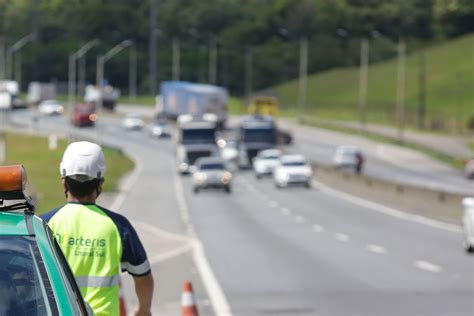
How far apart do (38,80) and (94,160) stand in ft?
623

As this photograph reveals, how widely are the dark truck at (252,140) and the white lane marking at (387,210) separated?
737 inches

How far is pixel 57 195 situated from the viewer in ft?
207

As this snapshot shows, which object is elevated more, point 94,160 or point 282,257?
point 94,160

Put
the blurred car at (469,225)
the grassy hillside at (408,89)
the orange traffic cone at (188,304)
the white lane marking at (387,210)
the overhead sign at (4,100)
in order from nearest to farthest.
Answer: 1. the orange traffic cone at (188,304)
2. the blurred car at (469,225)
3. the white lane marking at (387,210)
4. the overhead sign at (4,100)
5. the grassy hillside at (408,89)

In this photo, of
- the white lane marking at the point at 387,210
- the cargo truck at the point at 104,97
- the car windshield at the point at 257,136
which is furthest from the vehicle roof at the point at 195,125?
the cargo truck at the point at 104,97

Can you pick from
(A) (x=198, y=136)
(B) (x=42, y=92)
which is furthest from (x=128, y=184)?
(B) (x=42, y=92)

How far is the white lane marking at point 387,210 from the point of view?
46.1m

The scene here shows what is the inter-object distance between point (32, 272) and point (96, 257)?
5.24 ft

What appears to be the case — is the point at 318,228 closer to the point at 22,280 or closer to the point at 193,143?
the point at 22,280

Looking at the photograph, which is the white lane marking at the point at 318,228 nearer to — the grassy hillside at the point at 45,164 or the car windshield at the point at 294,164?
the grassy hillside at the point at 45,164

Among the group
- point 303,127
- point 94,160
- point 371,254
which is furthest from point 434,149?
point 94,160

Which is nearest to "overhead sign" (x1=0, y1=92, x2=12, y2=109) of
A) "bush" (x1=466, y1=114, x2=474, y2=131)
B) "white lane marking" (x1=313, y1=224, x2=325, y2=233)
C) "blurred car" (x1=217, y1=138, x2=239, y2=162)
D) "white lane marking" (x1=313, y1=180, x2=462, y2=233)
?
"white lane marking" (x1=313, y1=180, x2=462, y2=233)

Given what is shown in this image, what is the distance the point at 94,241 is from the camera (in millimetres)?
8625

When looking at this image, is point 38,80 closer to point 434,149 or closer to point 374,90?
point 374,90
